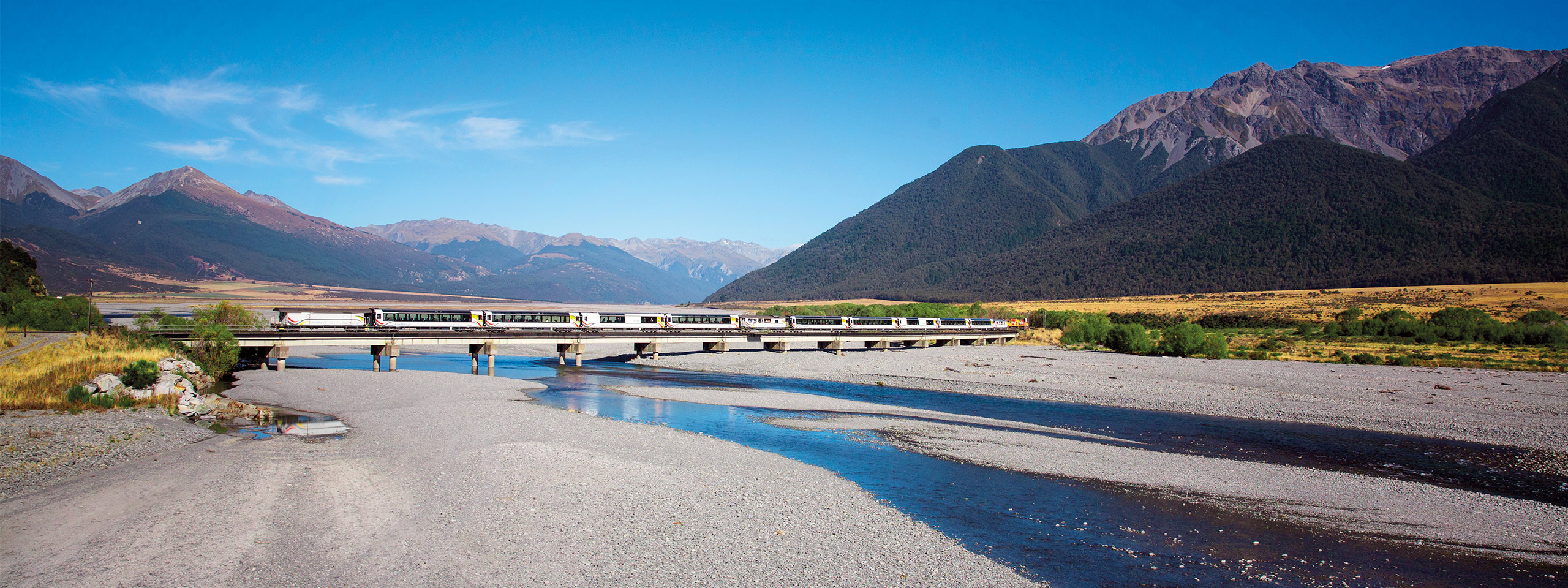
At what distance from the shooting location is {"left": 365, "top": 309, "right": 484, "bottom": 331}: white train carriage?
180ft

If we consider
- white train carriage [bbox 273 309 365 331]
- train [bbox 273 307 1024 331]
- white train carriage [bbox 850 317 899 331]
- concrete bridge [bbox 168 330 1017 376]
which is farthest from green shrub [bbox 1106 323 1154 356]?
white train carriage [bbox 273 309 365 331]

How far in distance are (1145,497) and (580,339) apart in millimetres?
46771

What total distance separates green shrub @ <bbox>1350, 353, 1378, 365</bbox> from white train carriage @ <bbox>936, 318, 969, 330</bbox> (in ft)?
119

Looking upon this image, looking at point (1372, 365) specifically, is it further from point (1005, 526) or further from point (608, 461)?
point (608, 461)

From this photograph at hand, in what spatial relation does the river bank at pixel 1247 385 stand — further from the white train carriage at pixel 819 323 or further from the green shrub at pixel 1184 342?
the white train carriage at pixel 819 323

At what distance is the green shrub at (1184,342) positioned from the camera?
61125 millimetres

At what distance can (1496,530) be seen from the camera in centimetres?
1576

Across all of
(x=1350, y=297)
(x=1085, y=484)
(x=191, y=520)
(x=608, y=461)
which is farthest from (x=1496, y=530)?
(x=1350, y=297)

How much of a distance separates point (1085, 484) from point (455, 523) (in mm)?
15377

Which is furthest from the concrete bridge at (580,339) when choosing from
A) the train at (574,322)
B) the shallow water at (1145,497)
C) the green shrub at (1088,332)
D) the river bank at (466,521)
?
the river bank at (466,521)

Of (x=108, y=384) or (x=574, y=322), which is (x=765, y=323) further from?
(x=108, y=384)

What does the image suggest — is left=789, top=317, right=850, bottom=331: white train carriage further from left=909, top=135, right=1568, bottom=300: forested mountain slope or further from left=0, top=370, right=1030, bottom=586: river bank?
left=909, top=135, right=1568, bottom=300: forested mountain slope

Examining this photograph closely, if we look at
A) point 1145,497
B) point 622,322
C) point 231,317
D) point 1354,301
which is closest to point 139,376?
point 231,317

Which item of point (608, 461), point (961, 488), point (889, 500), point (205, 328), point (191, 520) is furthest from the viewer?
point (205, 328)
